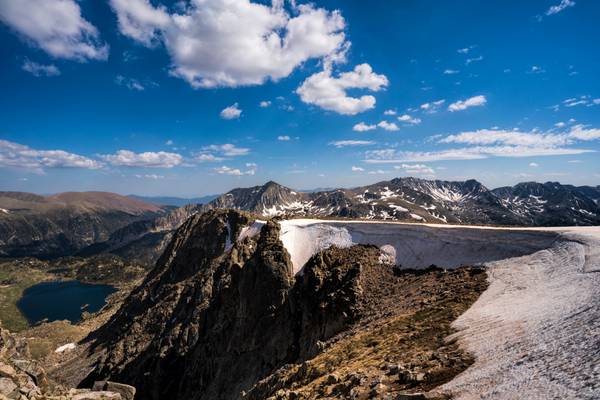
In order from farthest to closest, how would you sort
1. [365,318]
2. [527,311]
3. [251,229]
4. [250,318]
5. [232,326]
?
[251,229], [232,326], [250,318], [365,318], [527,311]

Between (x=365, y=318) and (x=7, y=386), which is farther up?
(x=365, y=318)

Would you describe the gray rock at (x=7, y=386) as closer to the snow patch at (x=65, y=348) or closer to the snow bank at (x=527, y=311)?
the snow bank at (x=527, y=311)

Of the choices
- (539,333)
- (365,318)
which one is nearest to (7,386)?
(365,318)

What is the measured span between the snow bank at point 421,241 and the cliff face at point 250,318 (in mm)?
3148

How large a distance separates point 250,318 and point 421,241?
87.2ft

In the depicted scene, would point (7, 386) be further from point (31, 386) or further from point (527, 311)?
point (527, 311)

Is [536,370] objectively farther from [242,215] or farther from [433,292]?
[242,215]

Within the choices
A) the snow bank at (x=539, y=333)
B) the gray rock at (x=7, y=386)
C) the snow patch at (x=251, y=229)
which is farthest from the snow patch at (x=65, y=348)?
the snow bank at (x=539, y=333)

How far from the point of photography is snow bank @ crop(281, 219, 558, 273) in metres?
33.0

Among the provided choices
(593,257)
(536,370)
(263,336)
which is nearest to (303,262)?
(263,336)

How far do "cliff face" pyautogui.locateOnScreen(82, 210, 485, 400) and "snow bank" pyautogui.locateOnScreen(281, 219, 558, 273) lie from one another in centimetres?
315

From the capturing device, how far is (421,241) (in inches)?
1716

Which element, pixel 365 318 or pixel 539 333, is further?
pixel 365 318

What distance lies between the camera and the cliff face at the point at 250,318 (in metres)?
36.8
